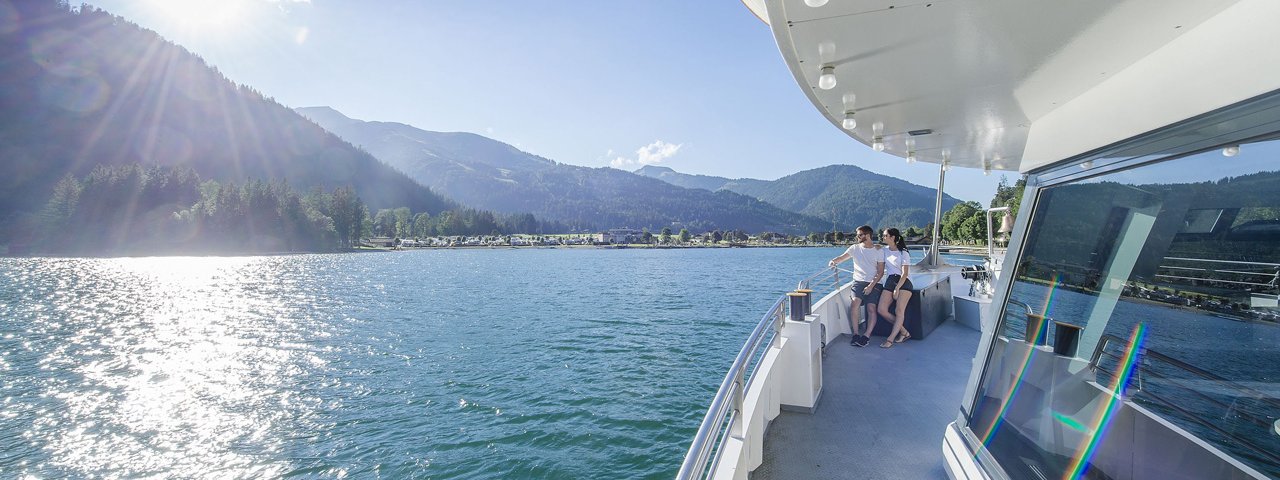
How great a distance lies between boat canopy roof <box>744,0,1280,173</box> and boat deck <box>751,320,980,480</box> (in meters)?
2.15

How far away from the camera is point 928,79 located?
2.72 meters

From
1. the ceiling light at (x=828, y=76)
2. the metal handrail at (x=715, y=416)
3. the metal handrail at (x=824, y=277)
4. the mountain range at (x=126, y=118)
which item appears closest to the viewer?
the metal handrail at (x=715, y=416)

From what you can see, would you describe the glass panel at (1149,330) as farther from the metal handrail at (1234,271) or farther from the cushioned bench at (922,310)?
the cushioned bench at (922,310)

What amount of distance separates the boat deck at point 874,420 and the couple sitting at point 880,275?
14.4 inches

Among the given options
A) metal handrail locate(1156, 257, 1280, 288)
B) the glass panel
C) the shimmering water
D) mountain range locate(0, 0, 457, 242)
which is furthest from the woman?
mountain range locate(0, 0, 457, 242)

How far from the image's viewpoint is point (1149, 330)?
1.80 meters

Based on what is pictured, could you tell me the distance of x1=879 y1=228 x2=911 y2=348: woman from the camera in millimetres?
6121

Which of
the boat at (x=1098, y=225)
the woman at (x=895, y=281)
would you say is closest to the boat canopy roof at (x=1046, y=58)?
the boat at (x=1098, y=225)

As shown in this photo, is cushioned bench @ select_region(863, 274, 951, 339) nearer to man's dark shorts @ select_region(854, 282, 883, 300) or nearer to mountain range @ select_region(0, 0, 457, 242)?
man's dark shorts @ select_region(854, 282, 883, 300)

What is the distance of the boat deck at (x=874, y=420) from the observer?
133 inches

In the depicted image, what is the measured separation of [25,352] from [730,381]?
21957 mm

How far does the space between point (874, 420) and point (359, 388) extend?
10388 mm

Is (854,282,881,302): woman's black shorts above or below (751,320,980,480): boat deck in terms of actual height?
above

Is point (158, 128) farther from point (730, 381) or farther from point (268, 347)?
point (730, 381)
